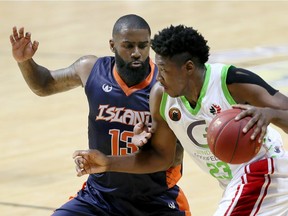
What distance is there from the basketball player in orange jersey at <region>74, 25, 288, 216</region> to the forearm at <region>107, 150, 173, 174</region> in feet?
0.39

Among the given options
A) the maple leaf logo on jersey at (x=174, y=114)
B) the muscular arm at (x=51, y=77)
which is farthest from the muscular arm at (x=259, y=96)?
the muscular arm at (x=51, y=77)

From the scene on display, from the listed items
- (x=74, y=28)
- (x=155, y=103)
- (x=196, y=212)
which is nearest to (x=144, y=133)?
(x=155, y=103)

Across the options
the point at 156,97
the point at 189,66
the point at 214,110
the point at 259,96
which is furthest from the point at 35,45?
the point at 259,96

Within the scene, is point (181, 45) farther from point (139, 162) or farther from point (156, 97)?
point (139, 162)

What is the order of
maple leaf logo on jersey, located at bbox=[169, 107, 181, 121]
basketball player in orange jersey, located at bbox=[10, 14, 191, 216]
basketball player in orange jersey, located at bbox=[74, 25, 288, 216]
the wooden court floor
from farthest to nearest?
the wooden court floor
basketball player in orange jersey, located at bbox=[10, 14, 191, 216]
maple leaf logo on jersey, located at bbox=[169, 107, 181, 121]
basketball player in orange jersey, located at bbox=[74, 25, 288, 216]

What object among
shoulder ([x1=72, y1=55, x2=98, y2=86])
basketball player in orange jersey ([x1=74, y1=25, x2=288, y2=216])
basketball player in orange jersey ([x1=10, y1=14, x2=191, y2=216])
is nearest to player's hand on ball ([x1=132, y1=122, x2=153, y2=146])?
basketball player in orange jersey ([x1=74, y1=25, x2=288, y2=216])

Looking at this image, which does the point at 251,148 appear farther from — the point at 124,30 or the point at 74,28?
the point at 74,28

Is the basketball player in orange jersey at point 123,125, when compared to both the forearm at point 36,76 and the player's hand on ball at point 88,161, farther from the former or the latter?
the player's hand on ball at point 88,161

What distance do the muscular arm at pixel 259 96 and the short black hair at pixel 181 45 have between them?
226mm

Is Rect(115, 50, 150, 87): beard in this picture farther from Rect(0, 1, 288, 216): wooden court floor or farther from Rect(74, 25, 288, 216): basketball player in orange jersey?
Rect(0, 1, 288, 216): wooden court floor

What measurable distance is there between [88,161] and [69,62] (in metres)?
6.78

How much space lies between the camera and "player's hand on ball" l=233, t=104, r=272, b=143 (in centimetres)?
422

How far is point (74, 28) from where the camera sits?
1397 centimetres

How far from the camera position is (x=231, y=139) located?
14.1 ft
